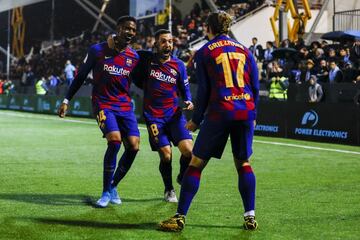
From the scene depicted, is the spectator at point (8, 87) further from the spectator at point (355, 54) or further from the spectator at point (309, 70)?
the spectator at point (355, 54)

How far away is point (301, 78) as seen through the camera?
20562 mm

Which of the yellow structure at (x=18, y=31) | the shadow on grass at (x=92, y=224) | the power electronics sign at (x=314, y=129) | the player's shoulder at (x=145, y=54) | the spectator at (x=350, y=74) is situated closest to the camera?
the shadow on grass at (x=92, y=224)

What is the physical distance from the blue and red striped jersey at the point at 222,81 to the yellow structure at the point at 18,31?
1728 inches

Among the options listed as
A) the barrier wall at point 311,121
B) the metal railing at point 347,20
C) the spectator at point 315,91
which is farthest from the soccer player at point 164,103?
the metal railing at point 347,20

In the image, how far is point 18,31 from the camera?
162ft

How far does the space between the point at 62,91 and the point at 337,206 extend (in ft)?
92.2

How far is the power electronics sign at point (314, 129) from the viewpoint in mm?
17641

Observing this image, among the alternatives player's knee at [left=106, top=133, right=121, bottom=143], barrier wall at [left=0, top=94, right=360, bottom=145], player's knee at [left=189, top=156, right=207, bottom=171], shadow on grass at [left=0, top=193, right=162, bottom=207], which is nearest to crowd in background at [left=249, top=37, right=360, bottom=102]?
barrier wall at [left=0, top=94, right=360, bottom=145]

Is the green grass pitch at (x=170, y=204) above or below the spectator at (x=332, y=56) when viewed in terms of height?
below

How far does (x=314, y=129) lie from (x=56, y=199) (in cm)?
1110

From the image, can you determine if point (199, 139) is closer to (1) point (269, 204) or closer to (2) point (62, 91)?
(1) point (269, 204)

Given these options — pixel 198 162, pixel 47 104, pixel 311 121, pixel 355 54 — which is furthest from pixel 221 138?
pixel 47 104

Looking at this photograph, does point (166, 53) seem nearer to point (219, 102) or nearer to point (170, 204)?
point (170, 204)

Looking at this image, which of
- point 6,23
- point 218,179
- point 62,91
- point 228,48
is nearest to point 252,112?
point 228,48
